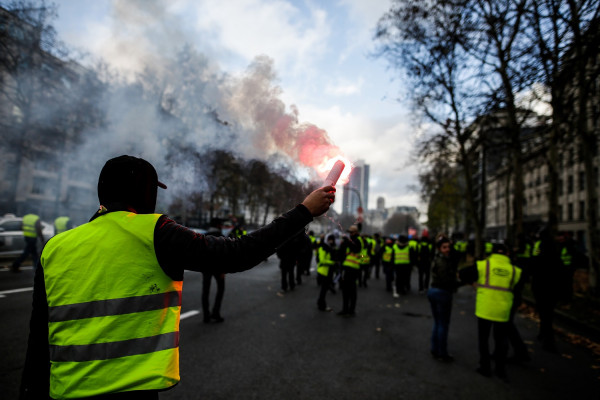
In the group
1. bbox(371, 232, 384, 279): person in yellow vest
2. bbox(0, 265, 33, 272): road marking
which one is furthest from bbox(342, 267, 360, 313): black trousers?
bbox(0, 265, 33, 272): road marking

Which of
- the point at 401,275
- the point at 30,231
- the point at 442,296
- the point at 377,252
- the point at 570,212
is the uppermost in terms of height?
A: the point at 570,212

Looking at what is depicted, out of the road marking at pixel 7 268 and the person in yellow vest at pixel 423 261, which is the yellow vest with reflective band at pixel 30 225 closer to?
the road marking at pixel 7 268

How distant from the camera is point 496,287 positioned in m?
4.72

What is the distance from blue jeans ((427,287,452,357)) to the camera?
16.9 ft

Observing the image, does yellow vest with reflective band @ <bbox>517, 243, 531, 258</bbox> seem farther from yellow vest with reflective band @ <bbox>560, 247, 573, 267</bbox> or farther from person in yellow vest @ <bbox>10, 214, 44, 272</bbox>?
person in yellow vest @ <bbox>10, 214, 44, 272</bbox>

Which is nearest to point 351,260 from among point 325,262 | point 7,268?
point 325,262

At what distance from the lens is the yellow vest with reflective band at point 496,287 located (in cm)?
470

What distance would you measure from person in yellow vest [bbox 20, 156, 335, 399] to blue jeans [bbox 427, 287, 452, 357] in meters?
4.60

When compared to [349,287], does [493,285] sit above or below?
above

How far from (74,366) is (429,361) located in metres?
4.91

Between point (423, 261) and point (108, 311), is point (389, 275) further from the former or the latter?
point (108, 311)

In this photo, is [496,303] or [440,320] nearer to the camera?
[496,303]

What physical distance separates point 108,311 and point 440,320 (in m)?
5.09

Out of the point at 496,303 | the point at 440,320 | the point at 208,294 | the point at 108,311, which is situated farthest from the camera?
the point at 208,294
